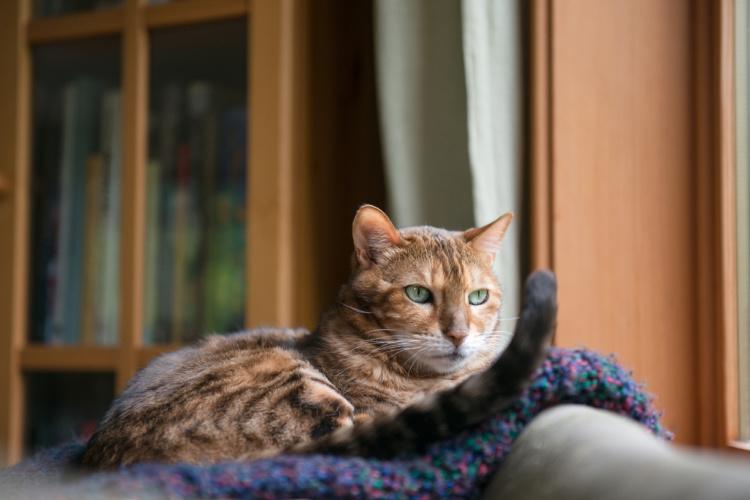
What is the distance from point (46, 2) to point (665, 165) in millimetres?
1612

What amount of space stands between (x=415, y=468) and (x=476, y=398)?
0.29ft

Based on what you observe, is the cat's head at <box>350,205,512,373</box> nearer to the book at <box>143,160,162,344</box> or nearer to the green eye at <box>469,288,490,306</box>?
the green eye at <box>469,288,490,306</box>

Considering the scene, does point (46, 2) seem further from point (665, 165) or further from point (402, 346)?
point (665, 165)

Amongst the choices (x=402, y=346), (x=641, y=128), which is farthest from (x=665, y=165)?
(x=402, y=346)

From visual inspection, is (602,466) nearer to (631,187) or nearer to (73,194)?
(631,187)

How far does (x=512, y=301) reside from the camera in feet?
4.53

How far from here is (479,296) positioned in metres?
1.11

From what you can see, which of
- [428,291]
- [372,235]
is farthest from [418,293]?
[372,235]

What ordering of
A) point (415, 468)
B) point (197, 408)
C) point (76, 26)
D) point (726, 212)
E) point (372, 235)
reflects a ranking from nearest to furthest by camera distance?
point (415, 468), point (197, 408), point (372, 235), point (726, 212), point (76, 26)

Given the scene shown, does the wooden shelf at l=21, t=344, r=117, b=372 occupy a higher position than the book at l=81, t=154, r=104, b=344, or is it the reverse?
the book at l=81, t=154, r=104, b=344

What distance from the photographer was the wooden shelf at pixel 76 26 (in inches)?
70.4

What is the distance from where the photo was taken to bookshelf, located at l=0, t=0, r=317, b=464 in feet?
5.41

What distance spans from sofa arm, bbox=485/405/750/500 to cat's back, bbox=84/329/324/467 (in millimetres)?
337

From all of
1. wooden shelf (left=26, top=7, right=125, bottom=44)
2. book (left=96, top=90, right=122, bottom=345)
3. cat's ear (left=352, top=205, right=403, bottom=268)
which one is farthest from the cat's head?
wooden shelf (left=26, top=7, right=125, bottom=44)
